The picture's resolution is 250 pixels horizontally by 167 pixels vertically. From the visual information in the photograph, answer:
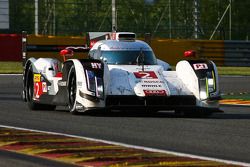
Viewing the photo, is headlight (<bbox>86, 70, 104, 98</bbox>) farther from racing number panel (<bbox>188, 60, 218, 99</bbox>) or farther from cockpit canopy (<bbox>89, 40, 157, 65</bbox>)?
racing number panel (<bbox>188, 60, 218, 99</bbox>)

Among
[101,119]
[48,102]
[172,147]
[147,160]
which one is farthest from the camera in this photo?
[48,102]

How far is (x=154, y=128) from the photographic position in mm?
12469

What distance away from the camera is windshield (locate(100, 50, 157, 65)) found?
609 inches

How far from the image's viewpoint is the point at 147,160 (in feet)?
28.4

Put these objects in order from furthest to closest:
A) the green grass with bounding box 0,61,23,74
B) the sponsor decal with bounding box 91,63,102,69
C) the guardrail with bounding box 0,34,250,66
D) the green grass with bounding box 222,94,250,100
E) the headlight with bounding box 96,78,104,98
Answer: the guardrail with bounding box 0,34,250,66 → the green grass with bounding box 0,61,23,74 → the green grass with bounding box 222,94,250,100 → the sponsor decal with bounding box 91,63,102,69 → the headlight with bounding box 96,78,104,98

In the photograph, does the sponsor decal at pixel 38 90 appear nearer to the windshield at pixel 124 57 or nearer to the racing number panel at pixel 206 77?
the windshield at pixel 124 57

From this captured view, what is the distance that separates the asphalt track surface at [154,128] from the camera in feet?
31.8

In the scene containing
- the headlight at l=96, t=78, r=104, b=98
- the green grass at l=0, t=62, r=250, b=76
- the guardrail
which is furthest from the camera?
the guardrail

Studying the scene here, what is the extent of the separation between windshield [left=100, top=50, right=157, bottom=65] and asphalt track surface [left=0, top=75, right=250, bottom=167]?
858 millimetres

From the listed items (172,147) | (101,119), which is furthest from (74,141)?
(101,119)

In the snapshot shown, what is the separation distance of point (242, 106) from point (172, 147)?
849cm

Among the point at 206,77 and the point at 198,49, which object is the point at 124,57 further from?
the point at 198,49

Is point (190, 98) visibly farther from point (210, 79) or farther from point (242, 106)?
point (242, 106)

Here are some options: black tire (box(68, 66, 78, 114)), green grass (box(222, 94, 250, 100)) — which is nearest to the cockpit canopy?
black tire (box(68, 66, 78, 114))
